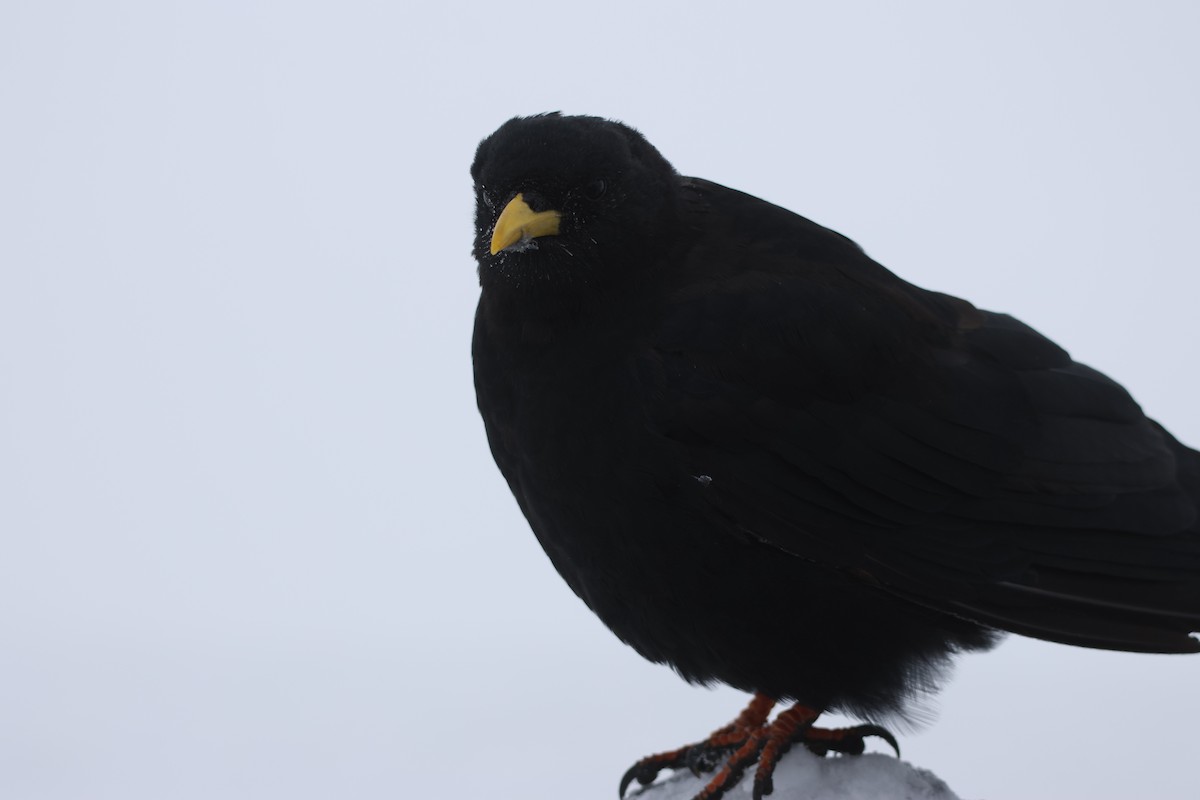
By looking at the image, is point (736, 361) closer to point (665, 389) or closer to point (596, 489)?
point (665, 389)

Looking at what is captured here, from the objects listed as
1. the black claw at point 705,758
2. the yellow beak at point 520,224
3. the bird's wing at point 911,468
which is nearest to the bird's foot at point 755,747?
the black claw at point 705,758

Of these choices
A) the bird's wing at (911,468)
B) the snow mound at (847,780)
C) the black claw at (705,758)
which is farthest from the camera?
the black claw at (705,758)

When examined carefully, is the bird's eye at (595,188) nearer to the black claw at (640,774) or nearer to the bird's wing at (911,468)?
the bird's wing at (911,468)

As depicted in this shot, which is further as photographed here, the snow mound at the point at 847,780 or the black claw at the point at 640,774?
the black claw at the point at 640,774

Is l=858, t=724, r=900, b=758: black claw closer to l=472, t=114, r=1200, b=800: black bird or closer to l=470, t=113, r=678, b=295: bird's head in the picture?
l=472, t=114, r=1200, b=800: black bird

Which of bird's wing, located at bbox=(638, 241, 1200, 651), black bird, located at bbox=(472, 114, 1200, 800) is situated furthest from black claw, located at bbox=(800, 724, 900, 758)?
bird's wing, located at bbox=(638, 241, 1200, 651)

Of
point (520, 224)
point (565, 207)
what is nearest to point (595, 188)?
point (565, 207)

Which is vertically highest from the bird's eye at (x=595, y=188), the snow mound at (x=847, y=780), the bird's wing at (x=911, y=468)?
the bird's eye at (x=595, y=188)

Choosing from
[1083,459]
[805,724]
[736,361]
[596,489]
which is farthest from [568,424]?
[1083,459]

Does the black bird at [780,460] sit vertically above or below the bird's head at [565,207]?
below
